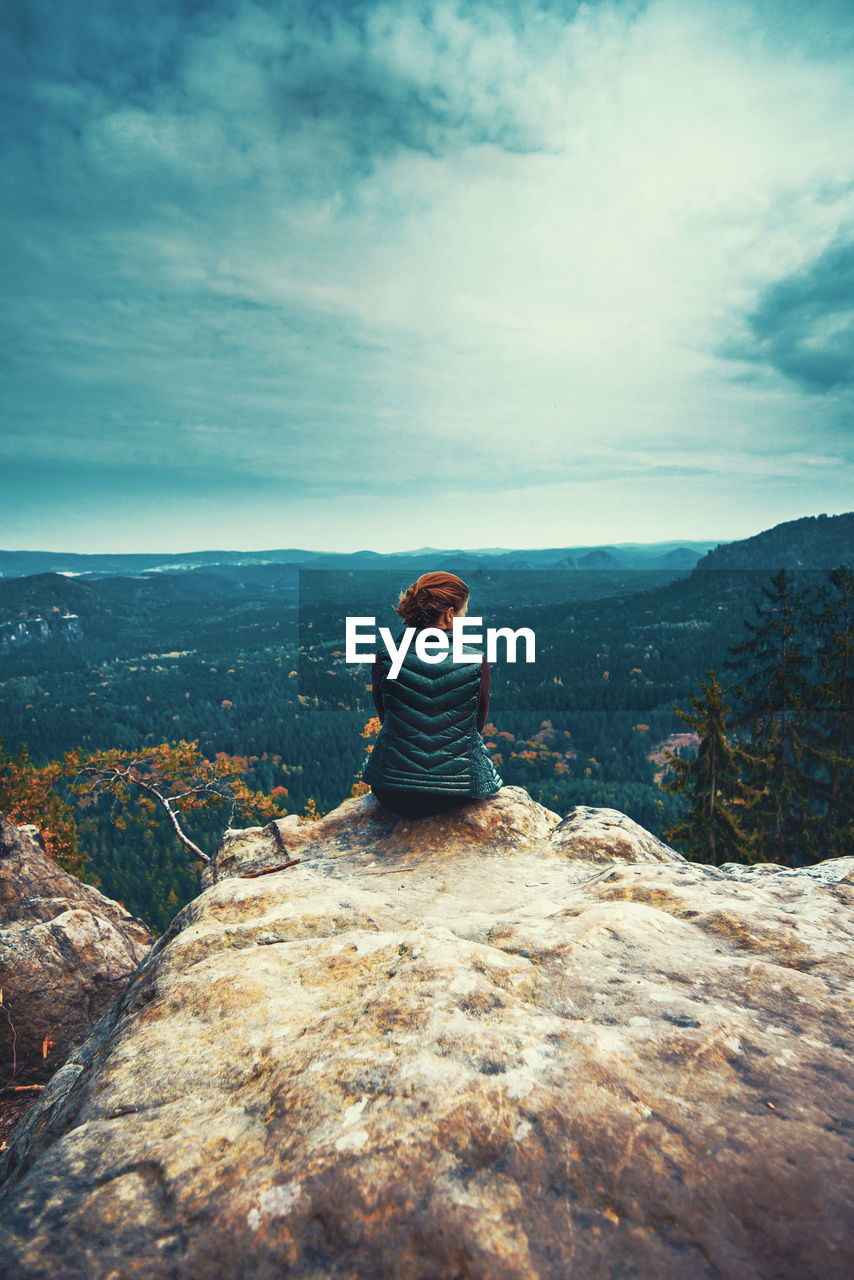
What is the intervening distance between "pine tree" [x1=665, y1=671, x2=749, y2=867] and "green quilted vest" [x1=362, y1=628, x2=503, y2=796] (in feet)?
67.7

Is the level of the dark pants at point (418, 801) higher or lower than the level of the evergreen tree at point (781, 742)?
higher

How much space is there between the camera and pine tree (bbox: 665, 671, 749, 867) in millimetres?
25953

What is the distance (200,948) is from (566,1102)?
413 cm

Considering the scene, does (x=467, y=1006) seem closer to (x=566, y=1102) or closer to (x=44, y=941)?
(x=566, y=1102)

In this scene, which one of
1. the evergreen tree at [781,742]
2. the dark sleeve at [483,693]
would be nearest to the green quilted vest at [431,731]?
the dark sleeve at [483,693]

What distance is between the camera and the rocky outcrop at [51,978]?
868 centimetres

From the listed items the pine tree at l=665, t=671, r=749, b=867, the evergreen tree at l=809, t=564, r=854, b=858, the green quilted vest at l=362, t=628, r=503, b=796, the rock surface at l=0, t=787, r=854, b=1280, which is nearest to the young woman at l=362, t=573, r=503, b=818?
the green quilted vest at l=362, t=628, r=503, b=796

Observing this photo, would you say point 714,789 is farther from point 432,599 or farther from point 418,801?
point 432,599

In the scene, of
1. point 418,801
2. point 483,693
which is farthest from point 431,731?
point 418,801

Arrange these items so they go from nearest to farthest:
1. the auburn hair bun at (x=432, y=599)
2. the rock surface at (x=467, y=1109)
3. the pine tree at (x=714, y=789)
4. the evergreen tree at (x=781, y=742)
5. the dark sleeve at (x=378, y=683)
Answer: the rock surface at (x=467, y=1109) < the auburn hair bun at (x=432, y=599) < the dark sleeve at (x=378, y=683) < the pine tree at (x=714, y=789) < the evergreen tree at (x=781, y=742)

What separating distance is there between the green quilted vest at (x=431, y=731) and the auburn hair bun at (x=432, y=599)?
1.12 ft

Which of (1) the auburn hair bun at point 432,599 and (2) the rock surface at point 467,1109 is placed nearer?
(2) the rock surface at point 467,1109

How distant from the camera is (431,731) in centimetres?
848

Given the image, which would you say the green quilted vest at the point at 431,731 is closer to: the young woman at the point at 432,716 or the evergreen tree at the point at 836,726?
the young woman at the point at 432,716
